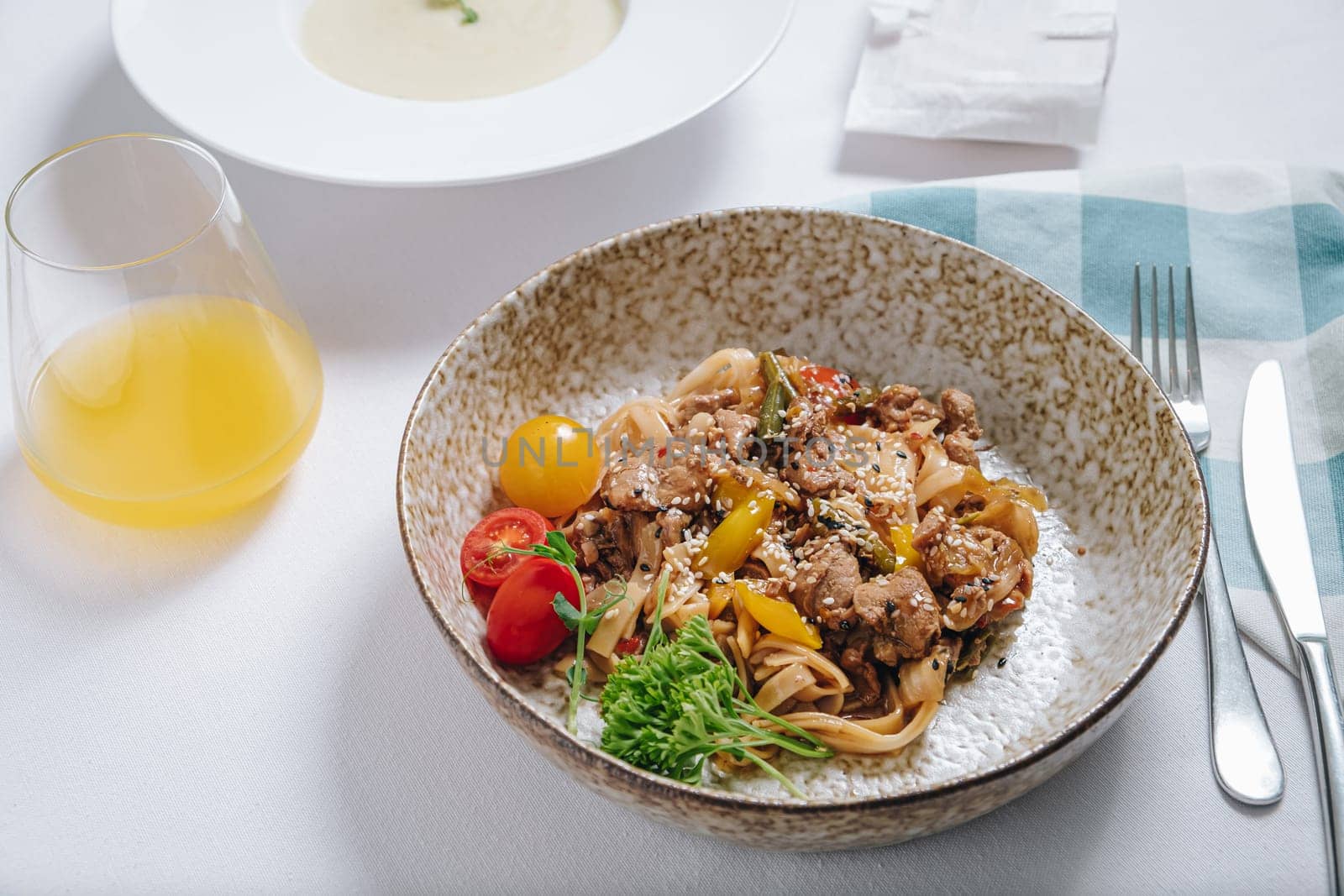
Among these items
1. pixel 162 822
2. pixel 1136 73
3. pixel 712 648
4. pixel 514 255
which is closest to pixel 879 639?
pixel 712 648

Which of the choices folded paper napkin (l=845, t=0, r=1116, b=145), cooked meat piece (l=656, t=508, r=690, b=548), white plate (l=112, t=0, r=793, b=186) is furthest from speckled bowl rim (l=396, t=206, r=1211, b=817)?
folded paper napkin (l=845, t=0, r=1116, b=145)

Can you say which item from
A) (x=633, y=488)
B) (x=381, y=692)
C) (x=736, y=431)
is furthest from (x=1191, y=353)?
(x=381, y=692)

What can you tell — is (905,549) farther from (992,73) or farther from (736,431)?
(992,73)

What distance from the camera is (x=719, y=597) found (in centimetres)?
196

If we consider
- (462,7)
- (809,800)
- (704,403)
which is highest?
(462,7)

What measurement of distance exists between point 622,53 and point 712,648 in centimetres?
175

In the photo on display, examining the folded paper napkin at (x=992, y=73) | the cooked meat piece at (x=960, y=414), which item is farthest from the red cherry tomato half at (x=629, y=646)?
the folded paper napkin at (x=992, y=73)

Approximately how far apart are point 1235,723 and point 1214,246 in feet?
4.27

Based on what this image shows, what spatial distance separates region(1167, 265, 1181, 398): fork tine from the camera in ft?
7.73

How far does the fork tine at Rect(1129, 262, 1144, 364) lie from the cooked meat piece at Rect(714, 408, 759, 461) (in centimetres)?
90

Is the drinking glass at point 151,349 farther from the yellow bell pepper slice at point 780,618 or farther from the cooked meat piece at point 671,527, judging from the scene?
the yellow bell pepper slice at point 780,618

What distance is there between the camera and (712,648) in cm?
178

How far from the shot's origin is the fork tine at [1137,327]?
2434mm

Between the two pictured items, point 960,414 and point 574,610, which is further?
point 960,414
